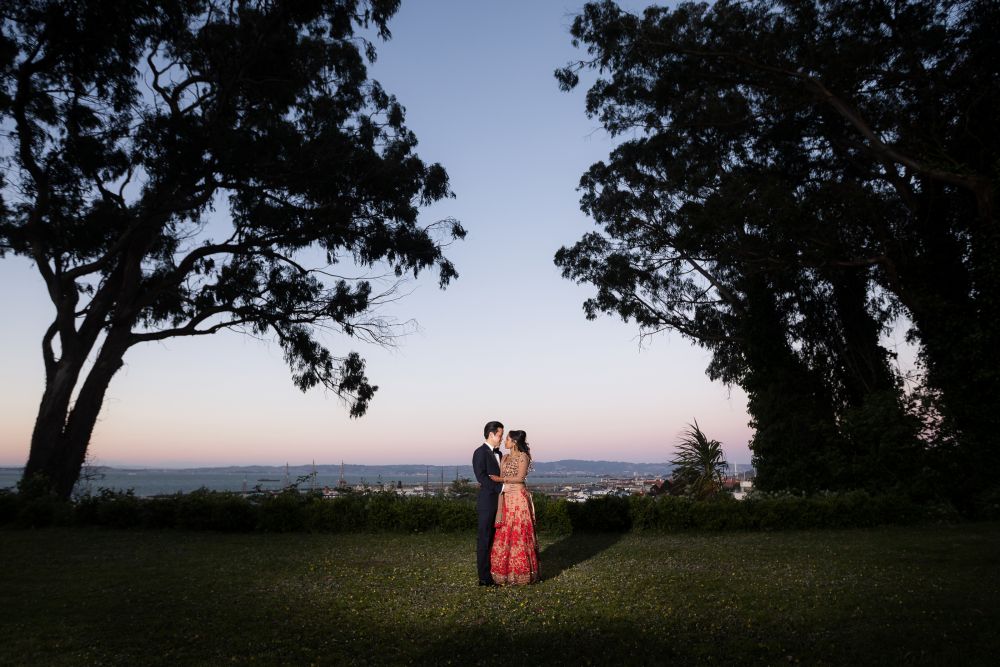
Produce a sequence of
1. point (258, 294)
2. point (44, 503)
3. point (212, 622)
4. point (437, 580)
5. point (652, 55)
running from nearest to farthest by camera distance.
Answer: point (212, 622)
point (437, 580)
point (44, 503)
point (652, 55)
point (258, 294)

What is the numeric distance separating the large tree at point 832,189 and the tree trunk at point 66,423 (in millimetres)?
15159

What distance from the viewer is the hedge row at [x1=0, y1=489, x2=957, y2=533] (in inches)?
582

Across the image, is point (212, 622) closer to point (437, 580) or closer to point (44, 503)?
point (437, 580)

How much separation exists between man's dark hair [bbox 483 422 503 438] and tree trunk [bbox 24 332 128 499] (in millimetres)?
13485

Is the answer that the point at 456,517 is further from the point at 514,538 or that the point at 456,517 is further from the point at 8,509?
the point at 8,509

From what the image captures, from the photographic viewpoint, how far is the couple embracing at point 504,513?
27.3 feet

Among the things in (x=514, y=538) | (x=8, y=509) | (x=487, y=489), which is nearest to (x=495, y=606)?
(x=514, y=538)

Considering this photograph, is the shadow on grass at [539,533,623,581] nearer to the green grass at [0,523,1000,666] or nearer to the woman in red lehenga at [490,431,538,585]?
the green grass at [0,523,1000,666]

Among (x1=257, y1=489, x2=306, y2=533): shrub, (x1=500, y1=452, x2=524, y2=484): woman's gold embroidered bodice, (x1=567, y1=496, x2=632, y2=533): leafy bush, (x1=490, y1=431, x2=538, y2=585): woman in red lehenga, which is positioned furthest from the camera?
(x1=567, y1=496, x2=632, y2=533): leafy bush

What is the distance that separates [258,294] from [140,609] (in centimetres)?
1442

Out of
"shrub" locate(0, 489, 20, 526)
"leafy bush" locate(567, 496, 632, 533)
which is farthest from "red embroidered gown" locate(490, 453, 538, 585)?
"shrub" locate(0, 489, 20, 526)

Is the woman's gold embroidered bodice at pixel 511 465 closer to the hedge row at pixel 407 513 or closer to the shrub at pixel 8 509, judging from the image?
the hedge row at pixel 407 513

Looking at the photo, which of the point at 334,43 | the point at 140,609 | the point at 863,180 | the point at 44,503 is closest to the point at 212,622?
the point at 140,609

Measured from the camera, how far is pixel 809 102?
1769cm
